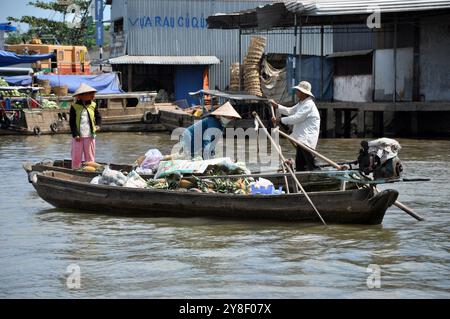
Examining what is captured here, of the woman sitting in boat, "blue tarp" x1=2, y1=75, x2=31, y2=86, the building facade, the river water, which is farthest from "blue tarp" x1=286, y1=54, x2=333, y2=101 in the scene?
the woman sitting in boat

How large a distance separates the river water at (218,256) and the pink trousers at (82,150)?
777mm

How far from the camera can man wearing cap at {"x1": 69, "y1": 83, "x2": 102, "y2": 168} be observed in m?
11.5

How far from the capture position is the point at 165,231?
30.8 ft

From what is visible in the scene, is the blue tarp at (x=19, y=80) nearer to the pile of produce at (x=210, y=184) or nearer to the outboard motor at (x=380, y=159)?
the pile of produce at (x=210, y=184)

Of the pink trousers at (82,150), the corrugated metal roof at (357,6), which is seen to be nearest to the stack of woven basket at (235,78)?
the corrugated metal roof at (357,6)

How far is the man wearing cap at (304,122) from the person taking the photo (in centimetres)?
1027

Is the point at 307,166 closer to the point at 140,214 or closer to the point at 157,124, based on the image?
the point at 140,214

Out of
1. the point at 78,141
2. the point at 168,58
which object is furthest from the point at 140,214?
the point at 168,58

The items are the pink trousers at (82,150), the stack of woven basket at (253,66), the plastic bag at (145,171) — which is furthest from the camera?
the stack of woven basket at (253,66)

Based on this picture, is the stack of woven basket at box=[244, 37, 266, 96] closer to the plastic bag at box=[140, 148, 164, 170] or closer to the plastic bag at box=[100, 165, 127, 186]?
the plastic bag at box=[140, 148, 164, 170]

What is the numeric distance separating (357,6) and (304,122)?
1040 cm

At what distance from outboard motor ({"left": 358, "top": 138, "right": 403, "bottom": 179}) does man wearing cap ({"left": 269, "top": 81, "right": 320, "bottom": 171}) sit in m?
A: 1.26

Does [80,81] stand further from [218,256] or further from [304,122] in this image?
[218,256]

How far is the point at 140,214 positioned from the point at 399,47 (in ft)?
46.9
